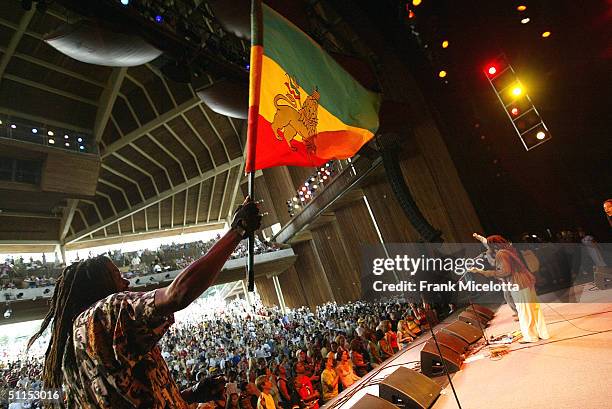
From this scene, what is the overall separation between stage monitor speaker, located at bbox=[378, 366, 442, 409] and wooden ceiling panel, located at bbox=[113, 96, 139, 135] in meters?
19.9

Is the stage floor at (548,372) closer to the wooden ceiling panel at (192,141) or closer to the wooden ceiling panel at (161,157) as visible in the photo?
the wooden ceiling panel at (192,141)

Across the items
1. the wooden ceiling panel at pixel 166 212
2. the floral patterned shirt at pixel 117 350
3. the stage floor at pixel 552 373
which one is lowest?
the stage floor at pixel 552 373

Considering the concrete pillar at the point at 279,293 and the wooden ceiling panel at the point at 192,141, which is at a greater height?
the wooden ceiling panel at the point at 192,141

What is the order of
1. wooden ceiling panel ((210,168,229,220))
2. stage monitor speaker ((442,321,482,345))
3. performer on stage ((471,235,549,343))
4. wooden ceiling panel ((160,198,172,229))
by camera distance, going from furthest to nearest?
wooden ceiling panel ((210,168,229,220)) → wooden ceiling panel ((160,198,172,229)) → stage monitor speaker ((442,321,482,345)) → performer on stage ((471,235,549,343))

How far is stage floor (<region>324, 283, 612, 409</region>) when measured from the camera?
2.95 meters

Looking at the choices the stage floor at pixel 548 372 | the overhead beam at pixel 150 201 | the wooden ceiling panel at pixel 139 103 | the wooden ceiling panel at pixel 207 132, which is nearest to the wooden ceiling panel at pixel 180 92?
the wooden ceiling panel at pixel 207 132

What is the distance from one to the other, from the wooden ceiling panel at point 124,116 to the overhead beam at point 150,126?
38 cm

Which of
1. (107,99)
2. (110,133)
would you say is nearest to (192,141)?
(110,133)

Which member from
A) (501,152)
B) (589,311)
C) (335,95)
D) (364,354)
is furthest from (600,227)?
(335,95)

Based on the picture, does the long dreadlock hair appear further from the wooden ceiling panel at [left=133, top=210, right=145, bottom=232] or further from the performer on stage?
the wooden ceiling panel at [left=133, top=210, right=145, bottom=232]

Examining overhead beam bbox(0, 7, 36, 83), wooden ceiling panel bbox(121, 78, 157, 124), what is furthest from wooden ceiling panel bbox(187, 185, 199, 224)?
overhead beam bbox(0, 7, 36, 83)

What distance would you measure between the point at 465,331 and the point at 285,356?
179 inches

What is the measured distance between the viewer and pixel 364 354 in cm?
711

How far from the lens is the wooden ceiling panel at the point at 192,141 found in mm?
20828
